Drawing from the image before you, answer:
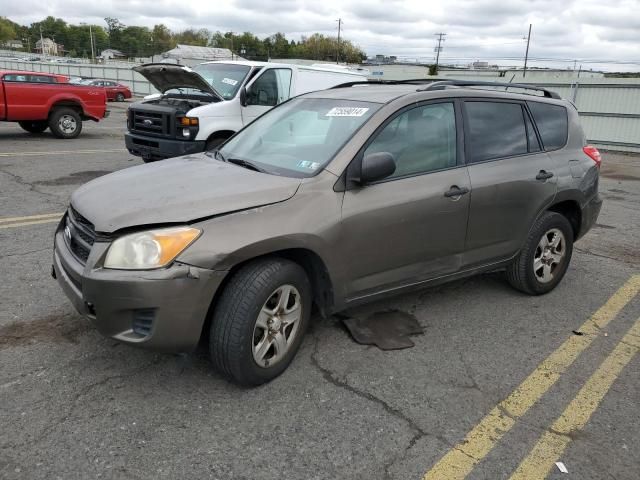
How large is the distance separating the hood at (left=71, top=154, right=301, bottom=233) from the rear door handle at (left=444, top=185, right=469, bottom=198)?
1.13 m

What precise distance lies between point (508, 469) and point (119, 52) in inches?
4970

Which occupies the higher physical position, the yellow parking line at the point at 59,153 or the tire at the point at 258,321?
the tire at the point at 258,321

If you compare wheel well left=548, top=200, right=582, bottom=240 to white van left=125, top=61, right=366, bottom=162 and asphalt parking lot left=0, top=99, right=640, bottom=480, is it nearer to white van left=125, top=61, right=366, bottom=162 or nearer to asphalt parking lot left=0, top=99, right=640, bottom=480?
asphalt parking lot left=0, top=99, right=640, bottom=480

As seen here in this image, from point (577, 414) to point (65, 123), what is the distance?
1397 cm

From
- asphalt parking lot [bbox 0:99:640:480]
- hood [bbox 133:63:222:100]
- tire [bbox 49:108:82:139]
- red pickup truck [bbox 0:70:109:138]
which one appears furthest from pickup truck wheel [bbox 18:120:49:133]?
asphalt parking lot [bbox 0:99:640:480]

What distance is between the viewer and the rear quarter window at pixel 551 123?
4.60m

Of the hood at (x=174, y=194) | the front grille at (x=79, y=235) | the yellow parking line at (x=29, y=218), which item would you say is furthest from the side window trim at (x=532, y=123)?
the yellow parking line at (x=29, y=218)

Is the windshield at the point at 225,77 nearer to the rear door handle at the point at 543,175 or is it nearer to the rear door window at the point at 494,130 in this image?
the rear door window at the point at 494,130

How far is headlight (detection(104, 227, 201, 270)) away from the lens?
8.87 feet

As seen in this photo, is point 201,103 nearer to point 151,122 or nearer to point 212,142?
point 212,142

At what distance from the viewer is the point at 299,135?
12.7ft

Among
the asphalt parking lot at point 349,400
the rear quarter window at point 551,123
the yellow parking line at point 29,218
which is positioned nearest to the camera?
the asphalt parking lot at point 349,400

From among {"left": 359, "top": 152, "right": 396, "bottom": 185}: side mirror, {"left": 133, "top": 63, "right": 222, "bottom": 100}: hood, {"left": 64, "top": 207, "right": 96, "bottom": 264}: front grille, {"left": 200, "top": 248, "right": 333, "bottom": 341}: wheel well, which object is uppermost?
{"left": 133, "top": 63, "right": 222, "bottom": 100}: hood

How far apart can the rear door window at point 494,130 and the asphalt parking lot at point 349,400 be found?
1.25m
